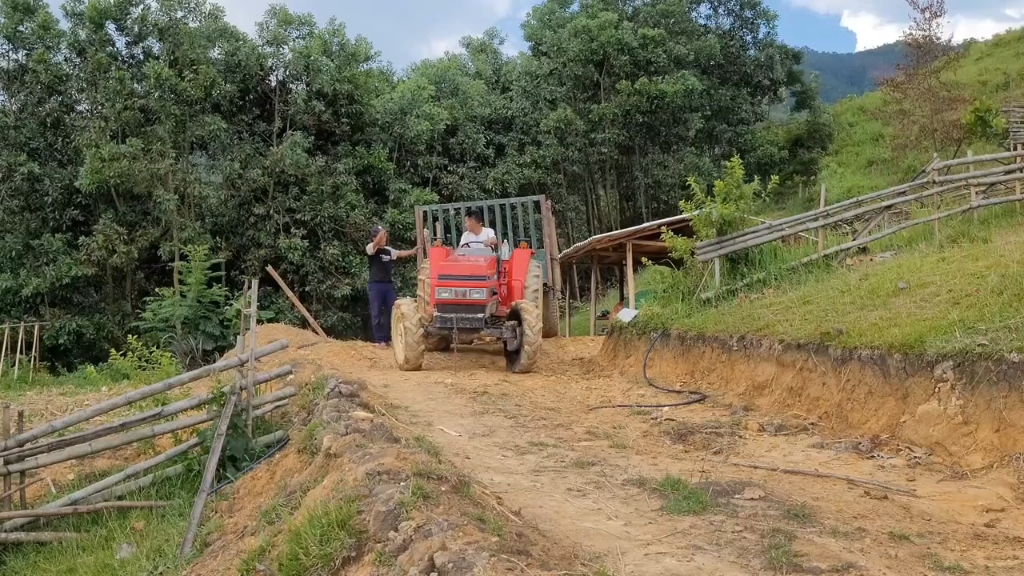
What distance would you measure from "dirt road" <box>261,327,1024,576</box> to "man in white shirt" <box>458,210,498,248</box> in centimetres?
191

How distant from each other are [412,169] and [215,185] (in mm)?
4235

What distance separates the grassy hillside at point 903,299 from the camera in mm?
6277

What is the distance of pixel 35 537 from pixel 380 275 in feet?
18.2

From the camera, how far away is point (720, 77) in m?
21.0

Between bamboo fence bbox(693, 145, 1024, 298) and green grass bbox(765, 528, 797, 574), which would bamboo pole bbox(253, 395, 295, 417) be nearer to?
green grass bbox(765, 528, 797, 574)

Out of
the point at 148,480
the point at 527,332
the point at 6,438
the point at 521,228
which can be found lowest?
the point at 148,480

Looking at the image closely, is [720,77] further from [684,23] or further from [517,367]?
[517,367]

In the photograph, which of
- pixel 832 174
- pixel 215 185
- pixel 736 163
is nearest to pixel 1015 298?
pixel 736 163

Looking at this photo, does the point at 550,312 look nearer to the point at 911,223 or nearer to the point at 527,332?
the point at 527,332

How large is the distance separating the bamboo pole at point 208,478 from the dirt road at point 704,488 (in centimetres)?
125

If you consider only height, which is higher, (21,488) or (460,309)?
(460,309)

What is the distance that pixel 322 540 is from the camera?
159 inches

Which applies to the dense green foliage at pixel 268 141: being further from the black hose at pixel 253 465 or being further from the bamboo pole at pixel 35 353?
the black hose at pixel 253 465

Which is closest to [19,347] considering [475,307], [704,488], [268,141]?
[268,141]
